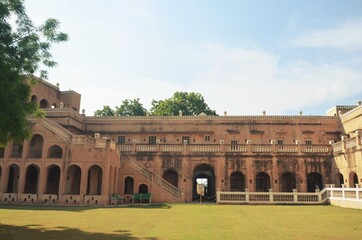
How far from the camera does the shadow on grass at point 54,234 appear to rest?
9594 millimetres

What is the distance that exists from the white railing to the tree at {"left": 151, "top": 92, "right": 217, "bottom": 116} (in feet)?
84.6

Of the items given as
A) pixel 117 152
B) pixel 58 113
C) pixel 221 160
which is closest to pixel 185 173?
pixel 221 160

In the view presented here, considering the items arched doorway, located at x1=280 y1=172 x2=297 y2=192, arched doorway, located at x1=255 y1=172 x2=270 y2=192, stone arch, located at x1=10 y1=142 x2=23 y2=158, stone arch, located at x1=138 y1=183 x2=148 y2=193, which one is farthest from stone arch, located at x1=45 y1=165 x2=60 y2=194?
arched doorway, located at x1=280 y1=172 x2=297 y2=192

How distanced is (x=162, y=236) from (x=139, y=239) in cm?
84

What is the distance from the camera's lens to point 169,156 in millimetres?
30297

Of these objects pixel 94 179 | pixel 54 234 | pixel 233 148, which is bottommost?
pixel 54 234

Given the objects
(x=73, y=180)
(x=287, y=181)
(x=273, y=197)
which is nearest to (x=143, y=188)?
(x=73, y=180)

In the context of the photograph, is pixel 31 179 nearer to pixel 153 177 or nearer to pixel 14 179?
pixel 14 179

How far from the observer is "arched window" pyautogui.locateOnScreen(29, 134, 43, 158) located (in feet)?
90.3

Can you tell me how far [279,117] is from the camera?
114ft

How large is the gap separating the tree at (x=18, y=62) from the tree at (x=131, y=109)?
41194mm

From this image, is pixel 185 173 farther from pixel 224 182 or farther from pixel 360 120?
pixel 360 120

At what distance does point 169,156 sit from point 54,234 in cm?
2028

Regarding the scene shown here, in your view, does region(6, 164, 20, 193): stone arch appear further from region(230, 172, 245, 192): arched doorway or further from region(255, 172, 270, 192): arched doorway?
region(255, 172, 270, 192): arched doorway
